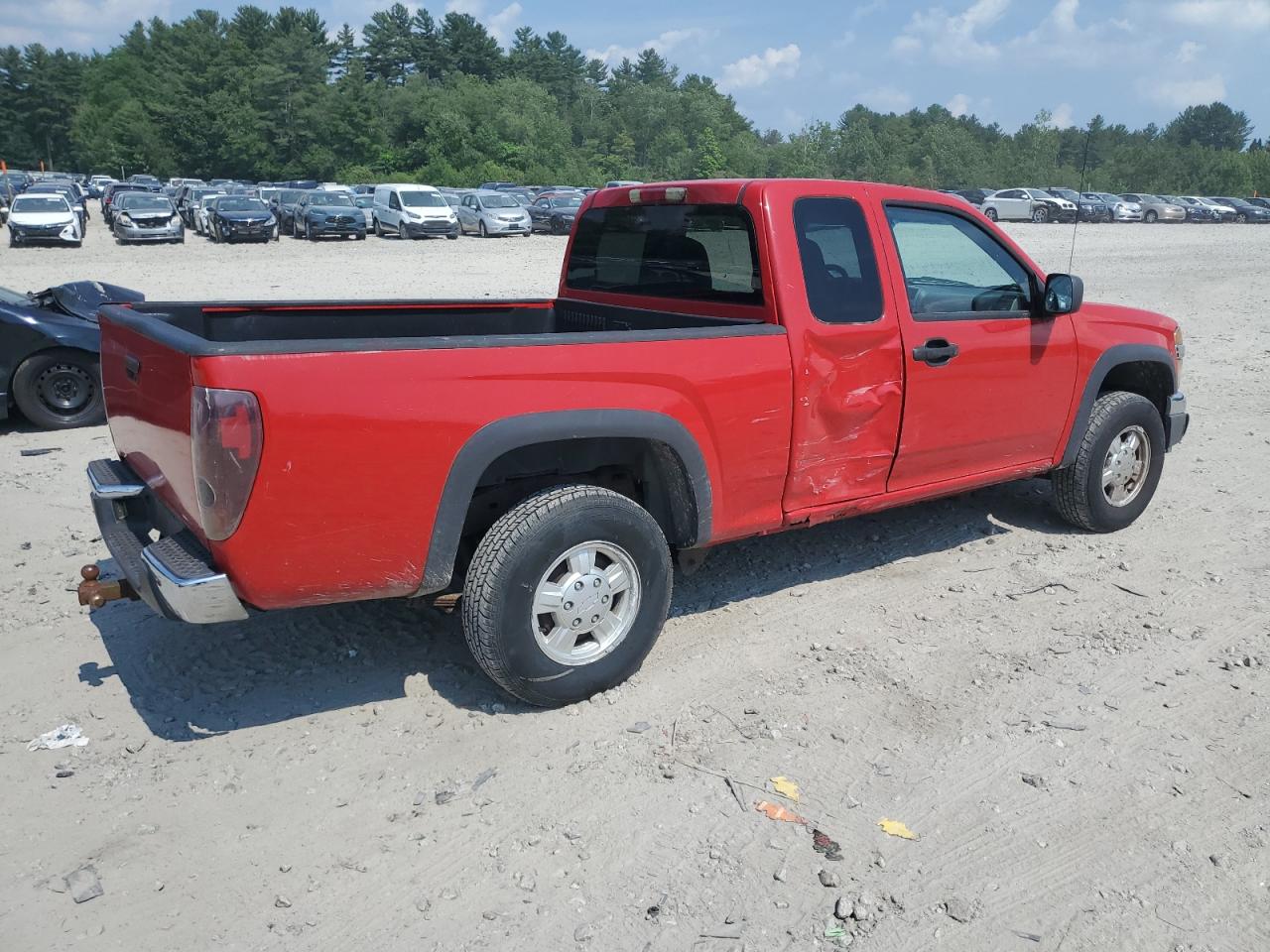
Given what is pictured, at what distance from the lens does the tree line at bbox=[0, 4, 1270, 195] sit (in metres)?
68.8

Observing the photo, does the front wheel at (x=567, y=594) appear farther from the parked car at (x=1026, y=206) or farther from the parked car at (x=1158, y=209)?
the parked car at (x=1158, y=209)

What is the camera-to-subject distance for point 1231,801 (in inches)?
135

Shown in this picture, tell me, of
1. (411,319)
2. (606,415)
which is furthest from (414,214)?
(606,415)

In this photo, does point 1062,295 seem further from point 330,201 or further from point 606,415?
point 330,201

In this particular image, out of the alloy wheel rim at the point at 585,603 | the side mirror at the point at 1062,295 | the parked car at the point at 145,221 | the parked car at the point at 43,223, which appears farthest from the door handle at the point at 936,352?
the parked car at the point at 145,221

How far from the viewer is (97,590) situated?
12.5 ft

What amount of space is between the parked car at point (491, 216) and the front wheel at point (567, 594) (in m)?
30.9

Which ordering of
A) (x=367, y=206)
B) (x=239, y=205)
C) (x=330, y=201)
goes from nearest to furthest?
1. (x=239, y=205)
2. (x=330, y=201)
3. (x=367, y=206)

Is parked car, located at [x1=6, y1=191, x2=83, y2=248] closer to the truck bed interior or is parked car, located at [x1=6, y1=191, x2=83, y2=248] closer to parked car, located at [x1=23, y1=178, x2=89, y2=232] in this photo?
parked car, located at [x1=23, y1=178, x2=89, y2=232]

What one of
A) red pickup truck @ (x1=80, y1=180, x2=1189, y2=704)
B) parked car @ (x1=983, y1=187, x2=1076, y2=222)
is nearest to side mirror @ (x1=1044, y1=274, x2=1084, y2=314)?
red pickup truck @ (x1=80, y1=180, x2=1189, y2=704)

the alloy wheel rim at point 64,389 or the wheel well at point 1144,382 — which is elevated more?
the wheel well at point 1144,382

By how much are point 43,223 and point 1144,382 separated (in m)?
28.9

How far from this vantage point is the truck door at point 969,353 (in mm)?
4719

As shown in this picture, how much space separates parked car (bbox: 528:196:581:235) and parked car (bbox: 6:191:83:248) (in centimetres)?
1419
